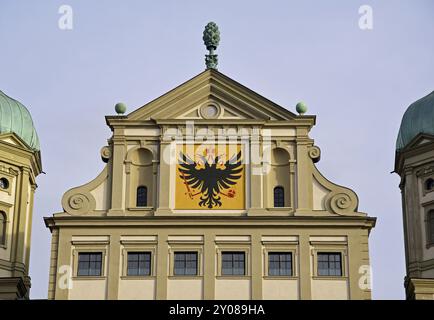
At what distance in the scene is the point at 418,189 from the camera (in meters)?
52.9

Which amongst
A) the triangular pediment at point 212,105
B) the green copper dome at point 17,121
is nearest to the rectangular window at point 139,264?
the triangular pediment at point 212,105

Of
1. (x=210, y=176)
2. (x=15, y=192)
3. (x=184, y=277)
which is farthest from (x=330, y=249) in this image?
(x=15, y=192)

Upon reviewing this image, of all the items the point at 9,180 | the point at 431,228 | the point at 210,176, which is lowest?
the point at 431,228

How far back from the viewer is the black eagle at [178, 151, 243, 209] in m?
46.5

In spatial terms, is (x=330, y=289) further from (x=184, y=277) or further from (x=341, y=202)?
(x=184, y=277)

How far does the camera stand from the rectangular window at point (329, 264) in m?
45.2

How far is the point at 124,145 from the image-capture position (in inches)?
1871

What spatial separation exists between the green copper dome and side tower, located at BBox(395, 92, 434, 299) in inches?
678

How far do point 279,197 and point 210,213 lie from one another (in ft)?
9.43

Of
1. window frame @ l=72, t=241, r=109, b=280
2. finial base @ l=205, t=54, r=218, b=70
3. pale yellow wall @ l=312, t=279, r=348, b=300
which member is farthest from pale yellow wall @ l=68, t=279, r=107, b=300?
finial base @ l=205, t=54, r=218, b=70
